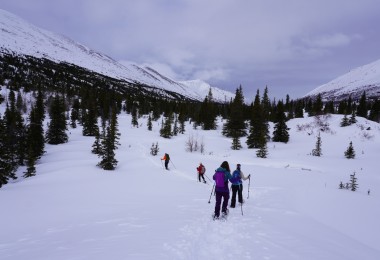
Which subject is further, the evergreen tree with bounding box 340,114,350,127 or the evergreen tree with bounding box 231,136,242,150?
the evergreen tree with bounding box 340,114,350,127

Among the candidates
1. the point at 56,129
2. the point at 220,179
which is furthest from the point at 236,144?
the point at 220,179

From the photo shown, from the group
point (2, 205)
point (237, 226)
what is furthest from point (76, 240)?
point (2, 205)

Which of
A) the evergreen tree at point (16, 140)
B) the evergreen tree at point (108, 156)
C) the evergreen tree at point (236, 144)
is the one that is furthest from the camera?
the evergreen tree at point (236, 144)

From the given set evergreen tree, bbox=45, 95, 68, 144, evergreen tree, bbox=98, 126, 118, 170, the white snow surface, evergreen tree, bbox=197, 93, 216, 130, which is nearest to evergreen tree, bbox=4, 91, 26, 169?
evergreen tree, bbox=45, 95, 68, 144

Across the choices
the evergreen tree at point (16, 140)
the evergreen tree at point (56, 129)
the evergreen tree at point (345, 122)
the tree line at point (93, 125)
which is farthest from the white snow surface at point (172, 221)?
the evergreen tree at point (345, 122)

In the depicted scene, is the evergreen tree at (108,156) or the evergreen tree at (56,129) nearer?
the evergreen tree at (108,156)

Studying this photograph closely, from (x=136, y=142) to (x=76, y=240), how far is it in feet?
124

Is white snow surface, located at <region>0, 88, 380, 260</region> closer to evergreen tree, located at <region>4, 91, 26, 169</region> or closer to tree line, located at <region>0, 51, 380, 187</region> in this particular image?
tree line, located at <region>0, 51, 380, 187</region>

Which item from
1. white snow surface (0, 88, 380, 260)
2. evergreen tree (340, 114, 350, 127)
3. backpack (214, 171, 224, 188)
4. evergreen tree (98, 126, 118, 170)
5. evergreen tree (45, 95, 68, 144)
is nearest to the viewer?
white snow surface (0, 88, 380, 260)

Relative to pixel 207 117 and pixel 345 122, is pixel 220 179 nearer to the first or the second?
pixel 345 122

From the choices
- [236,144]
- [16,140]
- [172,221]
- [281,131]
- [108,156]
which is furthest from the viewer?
[281,131]

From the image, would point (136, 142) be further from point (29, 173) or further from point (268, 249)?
point (268, 249)

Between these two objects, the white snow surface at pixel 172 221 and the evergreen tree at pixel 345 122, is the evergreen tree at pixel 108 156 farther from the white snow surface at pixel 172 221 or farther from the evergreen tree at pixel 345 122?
the evergreen tree at pixel 345 122

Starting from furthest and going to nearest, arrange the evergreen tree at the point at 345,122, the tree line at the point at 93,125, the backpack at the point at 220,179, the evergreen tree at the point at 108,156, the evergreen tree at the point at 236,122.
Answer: the evergreen tree at the point at 236,122
the evergreen tree at the point at 345,122
the tree line at the point at 93,125
the evergreen tree at the point at 108,156
the backpack at the point at 220,179
